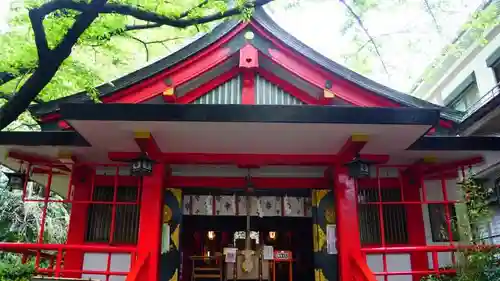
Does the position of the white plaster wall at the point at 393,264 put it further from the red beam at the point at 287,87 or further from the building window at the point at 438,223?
the red beam at the point at 287,87

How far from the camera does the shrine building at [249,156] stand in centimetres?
602

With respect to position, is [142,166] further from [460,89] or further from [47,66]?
[460,89]

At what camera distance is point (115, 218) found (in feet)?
26.5

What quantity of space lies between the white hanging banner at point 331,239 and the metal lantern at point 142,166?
143 inches

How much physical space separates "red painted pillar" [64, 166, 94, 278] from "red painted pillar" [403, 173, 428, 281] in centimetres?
627

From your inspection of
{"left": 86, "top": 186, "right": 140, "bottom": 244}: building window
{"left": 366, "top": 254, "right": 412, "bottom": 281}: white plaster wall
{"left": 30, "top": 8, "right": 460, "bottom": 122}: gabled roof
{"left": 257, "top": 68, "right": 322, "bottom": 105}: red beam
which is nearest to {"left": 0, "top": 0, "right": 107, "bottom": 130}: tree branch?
{"left": 30, "top": 8, "right": 460, "bottom": 122}: gabled roof

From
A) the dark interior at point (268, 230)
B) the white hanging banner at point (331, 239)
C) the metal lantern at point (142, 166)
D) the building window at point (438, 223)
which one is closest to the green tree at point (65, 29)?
the metal lantern at point (142, 166)

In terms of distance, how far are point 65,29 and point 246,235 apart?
6197 millimetres

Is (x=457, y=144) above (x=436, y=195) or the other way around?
above

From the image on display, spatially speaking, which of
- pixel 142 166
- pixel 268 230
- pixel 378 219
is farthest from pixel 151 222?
pixel 268 230

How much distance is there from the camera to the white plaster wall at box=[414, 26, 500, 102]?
13.3m

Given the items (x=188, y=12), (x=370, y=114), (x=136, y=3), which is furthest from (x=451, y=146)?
(x=136, y=3)

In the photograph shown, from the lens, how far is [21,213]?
16.7 meters

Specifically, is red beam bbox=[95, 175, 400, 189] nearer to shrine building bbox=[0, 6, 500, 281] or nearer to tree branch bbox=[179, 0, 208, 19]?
shrine building bbox=[0, 6, 500, 281]
